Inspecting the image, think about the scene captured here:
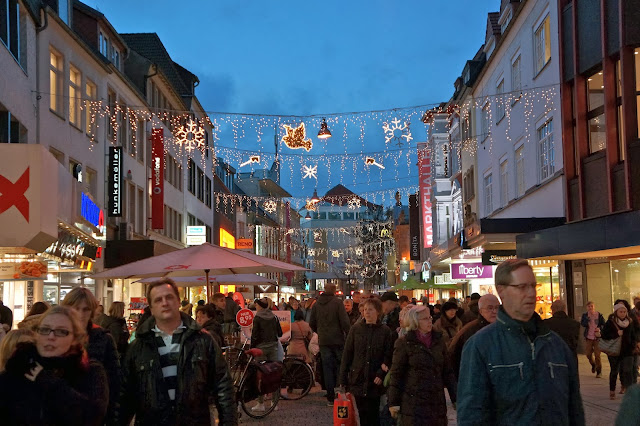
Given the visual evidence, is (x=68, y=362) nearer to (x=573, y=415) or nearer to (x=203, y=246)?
(x=573, y=415)

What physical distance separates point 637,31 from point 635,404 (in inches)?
671

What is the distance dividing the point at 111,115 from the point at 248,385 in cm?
2027

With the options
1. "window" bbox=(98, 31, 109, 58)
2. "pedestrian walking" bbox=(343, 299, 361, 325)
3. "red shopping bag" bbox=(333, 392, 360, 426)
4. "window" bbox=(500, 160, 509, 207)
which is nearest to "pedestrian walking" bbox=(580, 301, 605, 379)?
"pedestrian walking" bbox=(343, 299, 361, 325)

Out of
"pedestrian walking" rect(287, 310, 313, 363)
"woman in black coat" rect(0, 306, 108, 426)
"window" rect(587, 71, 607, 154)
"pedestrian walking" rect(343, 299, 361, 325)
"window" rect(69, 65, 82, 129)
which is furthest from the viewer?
"window" rect(69, 65, 82, 129)

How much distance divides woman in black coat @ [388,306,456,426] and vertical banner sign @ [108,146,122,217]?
21682 mm

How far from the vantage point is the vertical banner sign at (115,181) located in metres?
28.2

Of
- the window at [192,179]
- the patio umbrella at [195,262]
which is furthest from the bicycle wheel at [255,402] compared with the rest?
the window at [192,179]

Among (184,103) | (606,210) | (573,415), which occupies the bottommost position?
(573,415)

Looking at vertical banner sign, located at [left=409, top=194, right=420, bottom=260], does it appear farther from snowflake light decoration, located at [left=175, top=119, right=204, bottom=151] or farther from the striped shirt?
the striped shirt

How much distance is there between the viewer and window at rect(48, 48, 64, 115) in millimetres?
22997

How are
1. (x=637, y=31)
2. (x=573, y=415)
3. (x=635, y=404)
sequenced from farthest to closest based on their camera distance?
(x=637, y=31)
(x=573, y=415)
(x=635, y=404)

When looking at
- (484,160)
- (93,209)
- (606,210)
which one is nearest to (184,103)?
(484,160)

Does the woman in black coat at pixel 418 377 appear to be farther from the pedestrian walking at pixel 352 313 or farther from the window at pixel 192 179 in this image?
the window at pixel 192 179

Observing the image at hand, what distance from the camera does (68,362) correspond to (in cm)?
440
